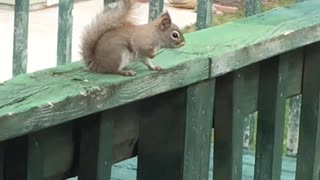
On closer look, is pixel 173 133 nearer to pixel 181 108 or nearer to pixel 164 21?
pixel 181 108

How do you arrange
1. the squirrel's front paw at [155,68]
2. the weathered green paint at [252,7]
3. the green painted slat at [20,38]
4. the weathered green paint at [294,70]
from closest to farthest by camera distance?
the squirrel's front paw at [155,68] < the weathered green paint at [294,70] < the green painted slat at [20,38] < the weathered green paint at [252,7]

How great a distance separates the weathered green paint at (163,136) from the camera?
223 centimetres

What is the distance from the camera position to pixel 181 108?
7.36 feet

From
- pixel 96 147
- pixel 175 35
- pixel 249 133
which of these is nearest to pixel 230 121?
pixel 175 35

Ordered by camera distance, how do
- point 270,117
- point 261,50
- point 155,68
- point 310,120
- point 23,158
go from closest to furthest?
point 23,158 < point 155,68 < point 261,50 < point 270,117 < point 310,120

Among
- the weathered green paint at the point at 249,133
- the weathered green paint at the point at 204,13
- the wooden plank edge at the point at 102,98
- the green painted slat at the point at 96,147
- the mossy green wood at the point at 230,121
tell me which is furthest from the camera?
the weathered green paint at the point at 249,133

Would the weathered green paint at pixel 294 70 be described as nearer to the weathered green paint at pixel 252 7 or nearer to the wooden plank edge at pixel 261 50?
the wooden plank edge at pixel 261 50

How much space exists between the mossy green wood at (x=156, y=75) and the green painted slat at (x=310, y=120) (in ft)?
0.45

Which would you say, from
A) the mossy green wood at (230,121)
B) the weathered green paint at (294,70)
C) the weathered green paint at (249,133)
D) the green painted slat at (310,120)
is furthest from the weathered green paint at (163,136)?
the weathered green paint at (249,133)

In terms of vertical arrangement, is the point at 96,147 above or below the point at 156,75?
below

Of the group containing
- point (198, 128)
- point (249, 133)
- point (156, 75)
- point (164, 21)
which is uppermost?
point (164, 21)

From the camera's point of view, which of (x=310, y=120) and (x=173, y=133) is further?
(x=310, y=120)

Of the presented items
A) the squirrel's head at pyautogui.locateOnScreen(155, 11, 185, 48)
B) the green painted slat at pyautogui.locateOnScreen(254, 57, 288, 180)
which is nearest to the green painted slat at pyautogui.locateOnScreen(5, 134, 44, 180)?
the squirrel's head at pyautogui.locateOnScreen(155, 11, 185, 48)

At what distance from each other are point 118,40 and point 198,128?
29cm
